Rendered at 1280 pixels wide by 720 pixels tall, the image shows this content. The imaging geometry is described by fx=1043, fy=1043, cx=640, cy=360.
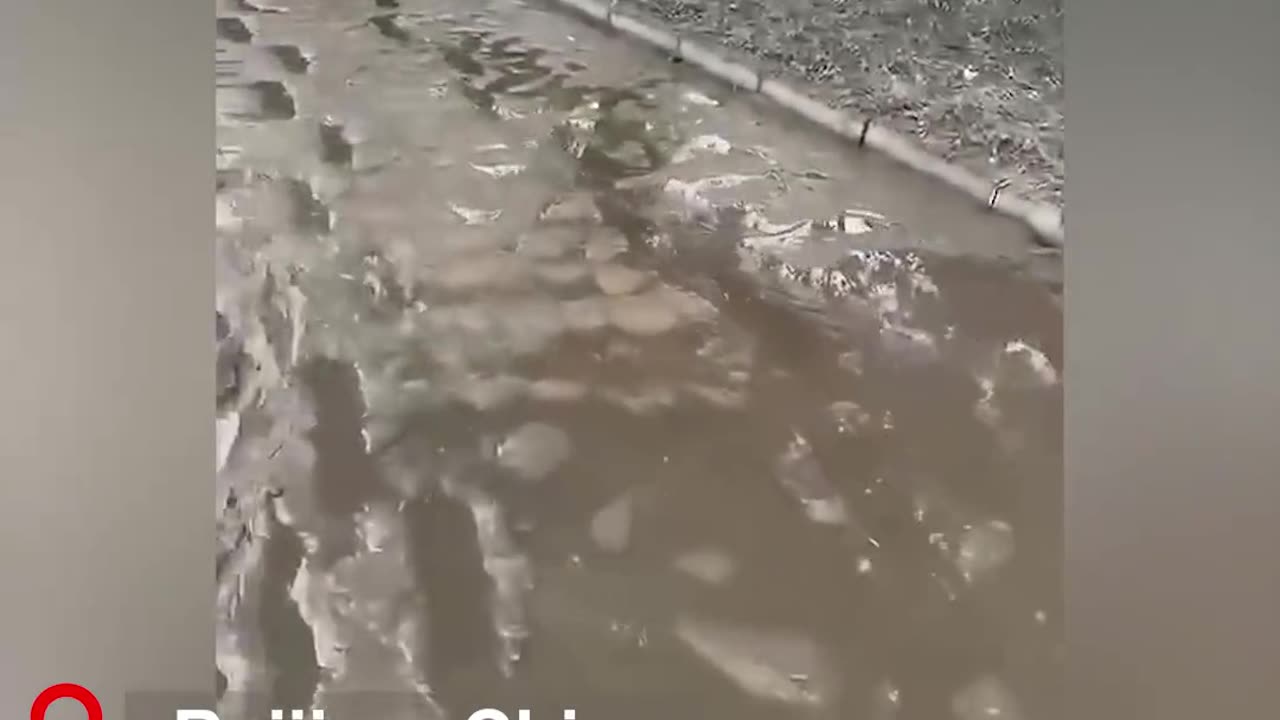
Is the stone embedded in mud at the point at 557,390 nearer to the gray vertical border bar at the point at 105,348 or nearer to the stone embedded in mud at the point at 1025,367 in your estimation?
the gray vertical border bar at the point at 105,348

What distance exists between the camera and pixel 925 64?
137 cm

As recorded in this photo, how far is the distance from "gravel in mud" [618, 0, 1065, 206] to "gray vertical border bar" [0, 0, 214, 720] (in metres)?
0.62

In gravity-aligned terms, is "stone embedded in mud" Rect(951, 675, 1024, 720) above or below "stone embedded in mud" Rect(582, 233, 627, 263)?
below

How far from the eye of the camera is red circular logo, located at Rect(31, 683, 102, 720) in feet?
4.21

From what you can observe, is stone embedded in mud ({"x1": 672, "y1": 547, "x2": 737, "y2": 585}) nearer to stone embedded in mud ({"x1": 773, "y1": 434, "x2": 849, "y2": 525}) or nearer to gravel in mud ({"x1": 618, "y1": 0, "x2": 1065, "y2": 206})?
stone embedded in mud ({"x1": 773, "y1": 434, "x2": 849, "y2": 525})

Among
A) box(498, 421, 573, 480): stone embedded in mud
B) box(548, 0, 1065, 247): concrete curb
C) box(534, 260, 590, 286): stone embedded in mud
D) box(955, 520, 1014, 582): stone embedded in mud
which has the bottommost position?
box(955, 520, 1014, 582): stone embedded in mud

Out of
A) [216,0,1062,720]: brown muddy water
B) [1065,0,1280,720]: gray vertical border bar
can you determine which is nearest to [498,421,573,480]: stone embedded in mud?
[216,0,1062,720]: brown muddy water

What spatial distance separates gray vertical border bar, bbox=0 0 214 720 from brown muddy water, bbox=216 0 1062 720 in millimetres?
46

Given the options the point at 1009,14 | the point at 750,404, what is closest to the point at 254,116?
the point at 750,404

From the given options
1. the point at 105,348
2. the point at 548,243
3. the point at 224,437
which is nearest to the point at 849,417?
the point at 548,243

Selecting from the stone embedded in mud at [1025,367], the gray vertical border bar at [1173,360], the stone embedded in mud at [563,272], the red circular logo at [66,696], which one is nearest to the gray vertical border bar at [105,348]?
the red circular logo at [66,696]

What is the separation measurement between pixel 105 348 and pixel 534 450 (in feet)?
1.81

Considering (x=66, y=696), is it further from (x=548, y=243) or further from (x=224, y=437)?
(x=548, y=243)

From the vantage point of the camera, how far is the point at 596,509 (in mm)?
1341
